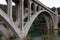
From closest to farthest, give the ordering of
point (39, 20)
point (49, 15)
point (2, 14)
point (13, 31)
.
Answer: point (2, 14)
point (13, 31)
point (49, 15)
point (39, 20)

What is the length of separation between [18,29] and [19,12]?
7.43ft

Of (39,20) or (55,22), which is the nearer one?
(55,22)

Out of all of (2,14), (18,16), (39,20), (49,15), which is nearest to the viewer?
(2,14)

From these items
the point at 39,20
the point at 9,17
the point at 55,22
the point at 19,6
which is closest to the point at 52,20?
the point at 55,22

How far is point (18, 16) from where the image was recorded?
24469mm

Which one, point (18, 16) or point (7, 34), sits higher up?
point (18, 16)

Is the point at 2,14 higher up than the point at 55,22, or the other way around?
the point at 2,14

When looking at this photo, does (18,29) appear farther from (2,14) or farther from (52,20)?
(52,20)

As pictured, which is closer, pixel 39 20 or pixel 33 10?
pixel 33 10

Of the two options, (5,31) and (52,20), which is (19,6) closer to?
(5,31)

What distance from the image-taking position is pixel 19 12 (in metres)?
24.6

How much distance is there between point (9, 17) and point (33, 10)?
39.2ft

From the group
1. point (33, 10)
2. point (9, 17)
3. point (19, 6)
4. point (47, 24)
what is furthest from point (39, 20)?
point (9, 17)

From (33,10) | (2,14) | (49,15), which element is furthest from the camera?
(49,15)
